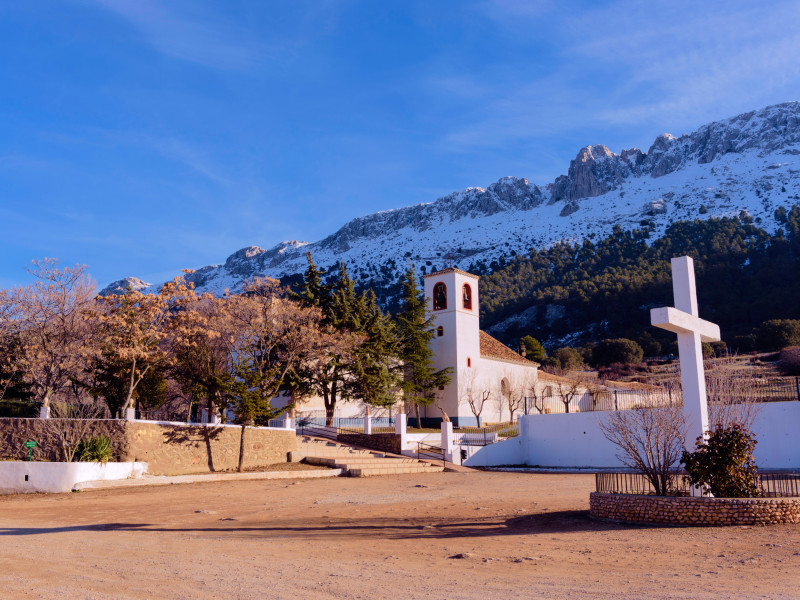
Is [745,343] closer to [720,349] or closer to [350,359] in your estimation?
[720,349]

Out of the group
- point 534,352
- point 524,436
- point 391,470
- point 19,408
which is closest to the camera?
point 391,470

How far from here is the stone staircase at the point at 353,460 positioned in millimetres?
23188

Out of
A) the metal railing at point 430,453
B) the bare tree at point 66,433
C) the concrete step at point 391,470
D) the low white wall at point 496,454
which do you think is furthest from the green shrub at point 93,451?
the low white wall at point 496,454

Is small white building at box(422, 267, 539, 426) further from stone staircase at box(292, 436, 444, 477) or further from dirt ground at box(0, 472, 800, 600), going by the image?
dirt ground at box(0, 472, 800, 600)

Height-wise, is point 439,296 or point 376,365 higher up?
point 439,296

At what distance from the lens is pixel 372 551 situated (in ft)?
28.8

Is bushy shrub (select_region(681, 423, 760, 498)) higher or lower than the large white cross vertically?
lower

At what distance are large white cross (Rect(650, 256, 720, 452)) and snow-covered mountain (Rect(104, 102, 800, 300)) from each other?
94655mm

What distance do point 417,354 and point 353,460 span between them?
1370 centimetres

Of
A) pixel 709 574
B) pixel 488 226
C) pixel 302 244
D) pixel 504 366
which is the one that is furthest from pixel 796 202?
pixel 302 244

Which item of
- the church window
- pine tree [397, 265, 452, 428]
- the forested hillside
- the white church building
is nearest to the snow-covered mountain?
the forested hillside

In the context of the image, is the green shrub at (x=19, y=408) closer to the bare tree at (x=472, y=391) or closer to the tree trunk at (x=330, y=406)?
the tree trunk at (x=330, y=406)

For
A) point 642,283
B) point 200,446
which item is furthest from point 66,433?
point 642,283

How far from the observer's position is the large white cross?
10977 mm
